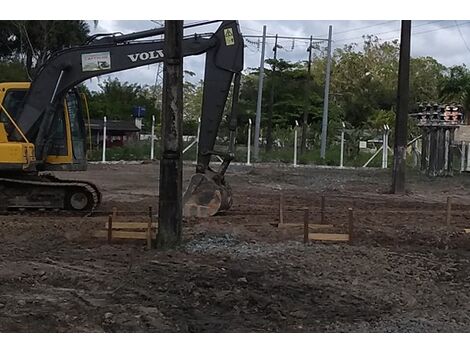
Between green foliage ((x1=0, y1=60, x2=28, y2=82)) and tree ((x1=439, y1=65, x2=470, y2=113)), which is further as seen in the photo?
green foliage ((x1=0, y1=60, x2=28, y2=82))

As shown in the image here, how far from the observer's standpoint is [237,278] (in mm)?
8164

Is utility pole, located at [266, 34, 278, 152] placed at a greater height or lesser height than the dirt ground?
greater

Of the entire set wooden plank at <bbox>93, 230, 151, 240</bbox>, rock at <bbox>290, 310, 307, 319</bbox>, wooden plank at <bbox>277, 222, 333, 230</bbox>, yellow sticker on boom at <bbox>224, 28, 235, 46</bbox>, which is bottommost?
rock at <bbox>290, 310, 307, 319</bbox>

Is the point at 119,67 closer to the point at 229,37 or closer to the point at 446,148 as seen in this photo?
the point at 229,37

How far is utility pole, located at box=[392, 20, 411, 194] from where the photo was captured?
68.0ft

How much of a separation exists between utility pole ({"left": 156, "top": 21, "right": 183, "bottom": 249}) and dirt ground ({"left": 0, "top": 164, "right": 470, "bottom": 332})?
1.16 ft

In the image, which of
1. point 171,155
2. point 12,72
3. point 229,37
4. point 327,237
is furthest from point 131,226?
point 12,72

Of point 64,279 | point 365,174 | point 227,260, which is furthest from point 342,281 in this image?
point 365,174

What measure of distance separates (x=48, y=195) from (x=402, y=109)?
1086 centimetres

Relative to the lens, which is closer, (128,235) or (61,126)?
(128,235)

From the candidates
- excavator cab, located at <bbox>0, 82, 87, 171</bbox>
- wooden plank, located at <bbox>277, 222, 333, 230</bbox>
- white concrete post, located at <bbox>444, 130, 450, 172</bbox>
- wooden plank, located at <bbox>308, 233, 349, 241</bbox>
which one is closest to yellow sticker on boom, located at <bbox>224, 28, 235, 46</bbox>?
excavator cab, located at <bbox>0, 82, 87, 171</bbox>

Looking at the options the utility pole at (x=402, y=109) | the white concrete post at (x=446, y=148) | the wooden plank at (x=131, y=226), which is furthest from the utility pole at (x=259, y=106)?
the wooden plank at (x=131, y=226)

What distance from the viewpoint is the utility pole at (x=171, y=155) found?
9695mm

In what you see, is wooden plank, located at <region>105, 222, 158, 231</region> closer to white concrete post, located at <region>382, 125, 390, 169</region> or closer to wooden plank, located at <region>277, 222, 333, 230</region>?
wooden plank, located at <region>277, 222, 333, 230</region>
